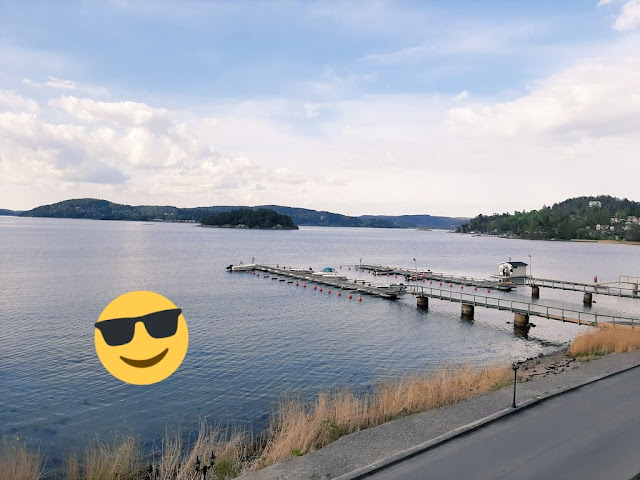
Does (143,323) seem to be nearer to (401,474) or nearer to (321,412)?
(401,474)

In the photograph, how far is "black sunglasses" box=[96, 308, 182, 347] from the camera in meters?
4.05

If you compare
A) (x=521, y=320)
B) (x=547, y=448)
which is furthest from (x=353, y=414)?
(x=521, y=320)

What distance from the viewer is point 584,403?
14.5 metres

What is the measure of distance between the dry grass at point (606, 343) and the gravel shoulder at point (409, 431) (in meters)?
3.99

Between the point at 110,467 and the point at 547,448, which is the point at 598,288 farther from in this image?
the point at 110,467

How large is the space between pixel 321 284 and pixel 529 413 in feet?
167

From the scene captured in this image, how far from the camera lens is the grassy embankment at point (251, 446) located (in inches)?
486

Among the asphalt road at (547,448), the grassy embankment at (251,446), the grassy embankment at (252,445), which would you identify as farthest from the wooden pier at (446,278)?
the asphalt road at (547,448)

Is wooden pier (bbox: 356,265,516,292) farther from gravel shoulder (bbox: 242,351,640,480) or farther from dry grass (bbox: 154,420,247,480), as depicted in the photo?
dry grass (bbox: 154,420,247,480)

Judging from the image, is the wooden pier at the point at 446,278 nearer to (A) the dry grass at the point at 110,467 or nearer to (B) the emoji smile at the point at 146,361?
(A) the dry grass at the point at 110,467

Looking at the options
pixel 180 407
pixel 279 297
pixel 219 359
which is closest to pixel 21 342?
pixel 219 359

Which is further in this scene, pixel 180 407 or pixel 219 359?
pixel 219 359

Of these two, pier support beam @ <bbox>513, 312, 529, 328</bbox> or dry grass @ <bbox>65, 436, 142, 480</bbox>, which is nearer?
dry grass @ <bbox>65, 436, 142, 480</bbox>

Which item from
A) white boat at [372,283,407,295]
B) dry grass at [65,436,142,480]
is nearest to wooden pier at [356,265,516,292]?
white boat at [372,283,407,295]
